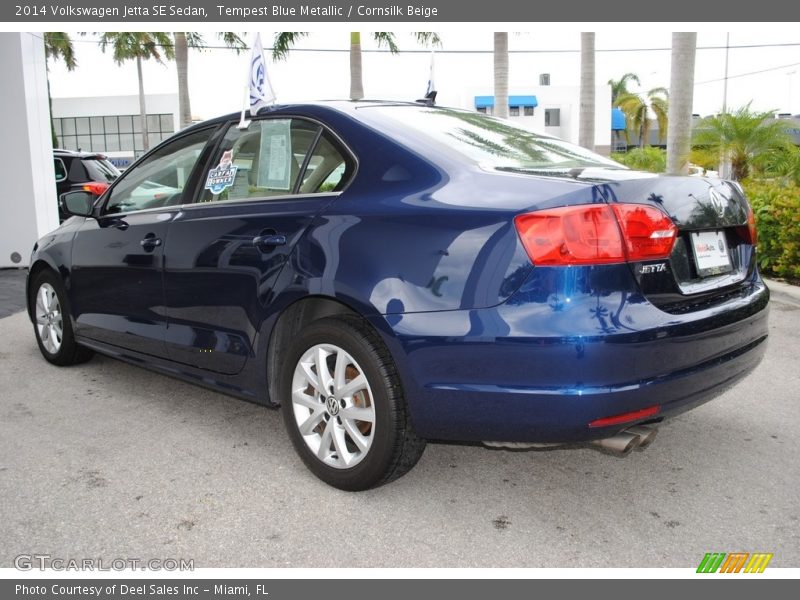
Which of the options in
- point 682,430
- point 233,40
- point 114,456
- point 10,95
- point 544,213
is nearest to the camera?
point 544,213

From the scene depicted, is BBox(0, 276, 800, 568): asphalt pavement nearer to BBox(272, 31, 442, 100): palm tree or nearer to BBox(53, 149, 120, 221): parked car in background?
BBox(53, 149, 120, 221): parked car in background

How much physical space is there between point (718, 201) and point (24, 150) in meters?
9.72

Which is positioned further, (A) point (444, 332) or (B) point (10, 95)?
(B) point (10, 95)

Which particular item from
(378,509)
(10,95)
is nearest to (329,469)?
(378,509)

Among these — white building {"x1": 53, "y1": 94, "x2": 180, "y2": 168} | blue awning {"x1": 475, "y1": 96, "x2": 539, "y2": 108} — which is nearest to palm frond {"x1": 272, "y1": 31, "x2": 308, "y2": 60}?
blue awning {"x1": 475, "y1": 96, "x2": 539, "y2": 108}

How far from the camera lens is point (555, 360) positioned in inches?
104

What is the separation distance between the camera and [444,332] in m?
2.83

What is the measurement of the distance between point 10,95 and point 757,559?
10.6 meters

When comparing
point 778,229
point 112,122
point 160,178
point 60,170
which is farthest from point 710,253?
point 112,122

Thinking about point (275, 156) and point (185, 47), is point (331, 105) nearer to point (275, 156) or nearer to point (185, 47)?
point (275, 156)

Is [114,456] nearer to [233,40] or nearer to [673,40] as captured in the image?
[673,40]

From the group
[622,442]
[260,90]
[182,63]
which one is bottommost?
[622,442]

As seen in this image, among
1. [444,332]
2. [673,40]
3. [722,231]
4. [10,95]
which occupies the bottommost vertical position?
[444,332]

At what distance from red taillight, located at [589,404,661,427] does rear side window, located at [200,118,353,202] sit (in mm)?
1461
